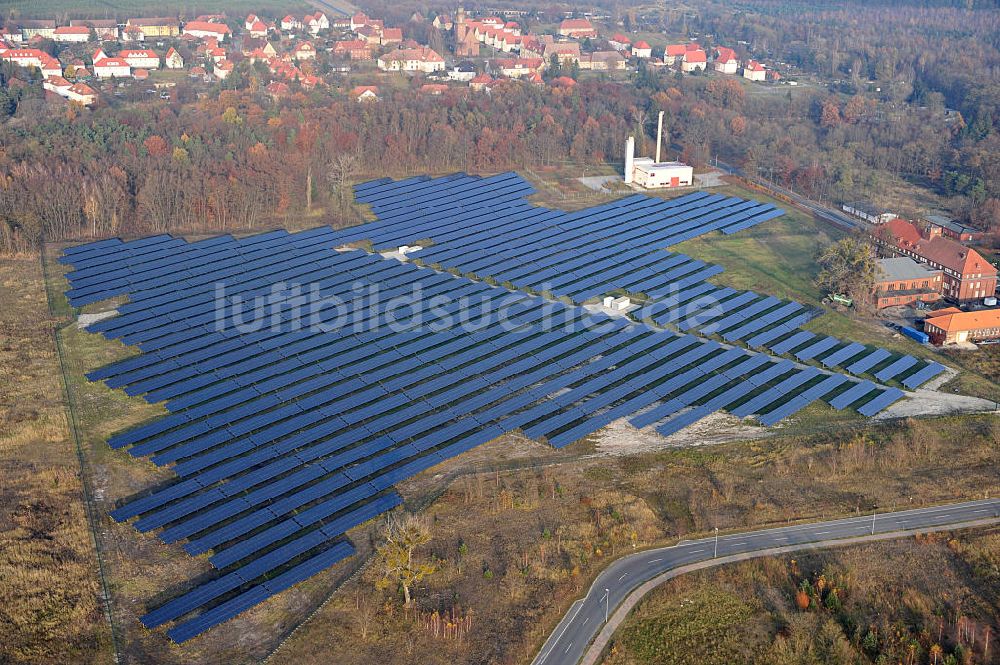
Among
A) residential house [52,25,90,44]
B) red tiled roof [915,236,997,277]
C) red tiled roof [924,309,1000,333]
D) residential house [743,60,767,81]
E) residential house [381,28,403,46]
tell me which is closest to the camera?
red tiled roof [924,309,1000,333]

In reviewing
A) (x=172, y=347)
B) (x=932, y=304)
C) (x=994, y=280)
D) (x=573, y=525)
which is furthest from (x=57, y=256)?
(x=994, y=280)

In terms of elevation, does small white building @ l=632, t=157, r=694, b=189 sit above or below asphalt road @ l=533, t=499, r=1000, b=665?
above

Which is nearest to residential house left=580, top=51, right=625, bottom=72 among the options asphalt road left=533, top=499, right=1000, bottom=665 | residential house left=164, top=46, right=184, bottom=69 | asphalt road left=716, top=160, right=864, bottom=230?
asphalt road left=716, top=160, right=864, bottom=230

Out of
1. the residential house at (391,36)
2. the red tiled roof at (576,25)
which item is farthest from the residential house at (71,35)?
the red tiled roof at (576,25)

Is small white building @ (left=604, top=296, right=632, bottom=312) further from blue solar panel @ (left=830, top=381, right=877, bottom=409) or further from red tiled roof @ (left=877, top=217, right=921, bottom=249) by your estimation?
red tiled roof @ (left=877, top=217, right=921, bottom=249)

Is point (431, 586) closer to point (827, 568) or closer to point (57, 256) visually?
point (827, 568)

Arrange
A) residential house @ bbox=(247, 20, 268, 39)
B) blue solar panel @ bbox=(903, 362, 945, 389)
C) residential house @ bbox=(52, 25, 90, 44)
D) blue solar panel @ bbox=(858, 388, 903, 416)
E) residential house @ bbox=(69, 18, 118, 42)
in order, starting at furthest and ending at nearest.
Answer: residential house @ bbox=(247, 20, 268, 39) < residential house @ bbox=(69, 18, 118, 42) < residential house @ bbox=(52, 25, 90, 44) < blue solar panel @ bbox=(903, 362, 945, 389) < blue solar panel @ bbox=(858, 388, 903, 416)

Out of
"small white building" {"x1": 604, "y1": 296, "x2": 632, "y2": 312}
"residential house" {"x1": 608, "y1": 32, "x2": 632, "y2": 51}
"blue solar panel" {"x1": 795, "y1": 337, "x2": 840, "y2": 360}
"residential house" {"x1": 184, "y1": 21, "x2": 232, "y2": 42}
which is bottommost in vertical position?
"blue solar panel" {"x1": 795, "y1": 337, "x2": 840, "y2": 360}

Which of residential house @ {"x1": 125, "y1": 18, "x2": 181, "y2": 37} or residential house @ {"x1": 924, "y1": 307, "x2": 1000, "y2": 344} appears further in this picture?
residential house @ {"x1": 125, "y1": 18, "x2": 181, "y2": 37}
